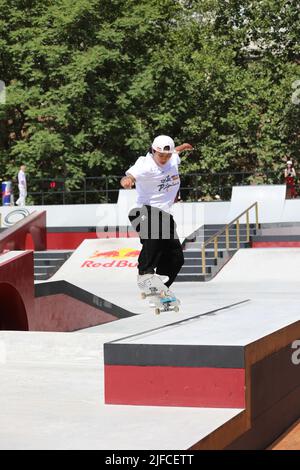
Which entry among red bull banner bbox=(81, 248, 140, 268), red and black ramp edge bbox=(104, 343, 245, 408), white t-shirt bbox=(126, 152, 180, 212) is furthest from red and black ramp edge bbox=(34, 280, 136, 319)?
red bull banner bbox=(81, 248, 140, 268)

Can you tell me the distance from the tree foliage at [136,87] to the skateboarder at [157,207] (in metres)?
27.7

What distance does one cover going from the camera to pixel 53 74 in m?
38.9

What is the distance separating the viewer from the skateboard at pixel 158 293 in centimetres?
1040

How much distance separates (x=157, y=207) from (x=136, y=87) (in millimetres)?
29438

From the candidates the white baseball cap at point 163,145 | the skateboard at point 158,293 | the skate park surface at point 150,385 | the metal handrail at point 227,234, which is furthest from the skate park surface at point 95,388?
the metal handrail at point 227,234

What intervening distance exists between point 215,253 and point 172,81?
Result: 52.6ft

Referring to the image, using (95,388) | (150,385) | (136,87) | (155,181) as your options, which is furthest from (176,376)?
(136,87)

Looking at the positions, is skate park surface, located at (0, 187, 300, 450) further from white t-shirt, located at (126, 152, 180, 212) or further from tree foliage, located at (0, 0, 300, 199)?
tree foliage, located at (0, 0, 300, 199)

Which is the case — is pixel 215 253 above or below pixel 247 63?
below

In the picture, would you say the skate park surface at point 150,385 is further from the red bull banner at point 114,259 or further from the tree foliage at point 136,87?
the tree foliage at point 136,87

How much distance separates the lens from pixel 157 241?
34.2ft

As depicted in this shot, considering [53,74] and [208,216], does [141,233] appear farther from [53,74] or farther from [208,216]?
[53,74]

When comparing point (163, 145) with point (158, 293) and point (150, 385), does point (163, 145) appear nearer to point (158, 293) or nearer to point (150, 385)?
point (158, 293)
